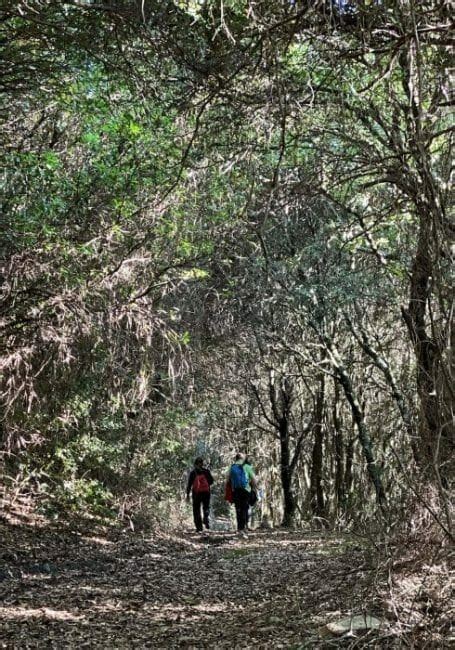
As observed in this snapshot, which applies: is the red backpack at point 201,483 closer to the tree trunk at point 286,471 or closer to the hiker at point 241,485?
the hiker at point 241,485

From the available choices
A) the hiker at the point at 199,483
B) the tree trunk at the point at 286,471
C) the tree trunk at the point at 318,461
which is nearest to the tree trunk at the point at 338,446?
the tree trunk at the point at 318,461

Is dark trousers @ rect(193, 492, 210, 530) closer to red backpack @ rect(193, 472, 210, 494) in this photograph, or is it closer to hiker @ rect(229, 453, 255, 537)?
red backpack @ rect(193, 472, 210, 494)

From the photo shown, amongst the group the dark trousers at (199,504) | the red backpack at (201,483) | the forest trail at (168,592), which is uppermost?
the red backpack at (201,483)

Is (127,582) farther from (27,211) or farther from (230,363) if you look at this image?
(230,363)

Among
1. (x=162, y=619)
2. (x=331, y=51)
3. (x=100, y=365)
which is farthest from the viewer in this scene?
(x=100, y=365)

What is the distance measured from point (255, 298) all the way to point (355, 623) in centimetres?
921

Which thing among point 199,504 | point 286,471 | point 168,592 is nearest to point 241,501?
point 199,504

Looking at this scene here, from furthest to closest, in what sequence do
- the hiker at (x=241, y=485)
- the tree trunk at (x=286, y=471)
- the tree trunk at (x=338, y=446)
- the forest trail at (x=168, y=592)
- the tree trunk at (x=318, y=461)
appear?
Result: the tree trunk at (x=338, y=446)
the tree trunk at (x=318, y=461)
the tree trunk at (x=286, y=471)
the hiker at (x=241, y=485)
the forest trail at (x=168, y=592)

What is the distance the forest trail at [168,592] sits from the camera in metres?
6.21

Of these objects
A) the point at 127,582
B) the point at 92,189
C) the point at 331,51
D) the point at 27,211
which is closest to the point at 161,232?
the point at 92,189

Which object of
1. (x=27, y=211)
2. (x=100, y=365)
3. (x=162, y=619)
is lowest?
(x=162, y=619)

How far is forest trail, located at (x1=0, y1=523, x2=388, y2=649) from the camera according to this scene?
6215mm

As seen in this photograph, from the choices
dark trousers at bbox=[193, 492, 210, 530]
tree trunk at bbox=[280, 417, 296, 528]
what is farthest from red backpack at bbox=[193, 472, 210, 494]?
tree trunk at bbox=[280, 417, 296, 528]

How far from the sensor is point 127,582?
354 inches
